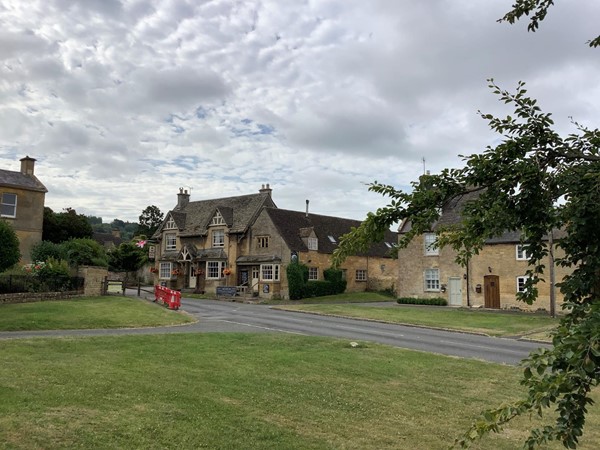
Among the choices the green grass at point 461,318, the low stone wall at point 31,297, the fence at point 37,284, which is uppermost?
the fence at point 37,284

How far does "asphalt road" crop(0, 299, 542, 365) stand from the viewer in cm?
1700

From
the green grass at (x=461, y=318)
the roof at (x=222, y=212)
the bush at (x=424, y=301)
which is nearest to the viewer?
the green grass at (x=461, y=318)

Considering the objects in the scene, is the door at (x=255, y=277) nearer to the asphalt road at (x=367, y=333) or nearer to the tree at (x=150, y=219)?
the asphalt road at (x=367, y=333)

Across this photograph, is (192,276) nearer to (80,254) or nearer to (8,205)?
(80,254)

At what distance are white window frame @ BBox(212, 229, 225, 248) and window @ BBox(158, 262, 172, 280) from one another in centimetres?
607

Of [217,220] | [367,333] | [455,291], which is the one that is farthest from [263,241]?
[367,333]

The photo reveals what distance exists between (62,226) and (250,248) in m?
22.9

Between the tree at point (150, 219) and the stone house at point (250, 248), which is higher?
the tree at point (150, 219)

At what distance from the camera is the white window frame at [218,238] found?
49.8m

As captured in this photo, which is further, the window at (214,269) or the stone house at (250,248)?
the window at (214,269)

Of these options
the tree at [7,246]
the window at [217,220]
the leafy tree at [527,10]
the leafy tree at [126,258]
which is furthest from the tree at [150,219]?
the leafy tree at [527,10]

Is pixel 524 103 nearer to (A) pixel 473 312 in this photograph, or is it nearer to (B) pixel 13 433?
(B) pixel 13 433

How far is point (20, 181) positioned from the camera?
122 feet

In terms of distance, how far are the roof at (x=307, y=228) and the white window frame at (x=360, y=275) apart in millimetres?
2196
